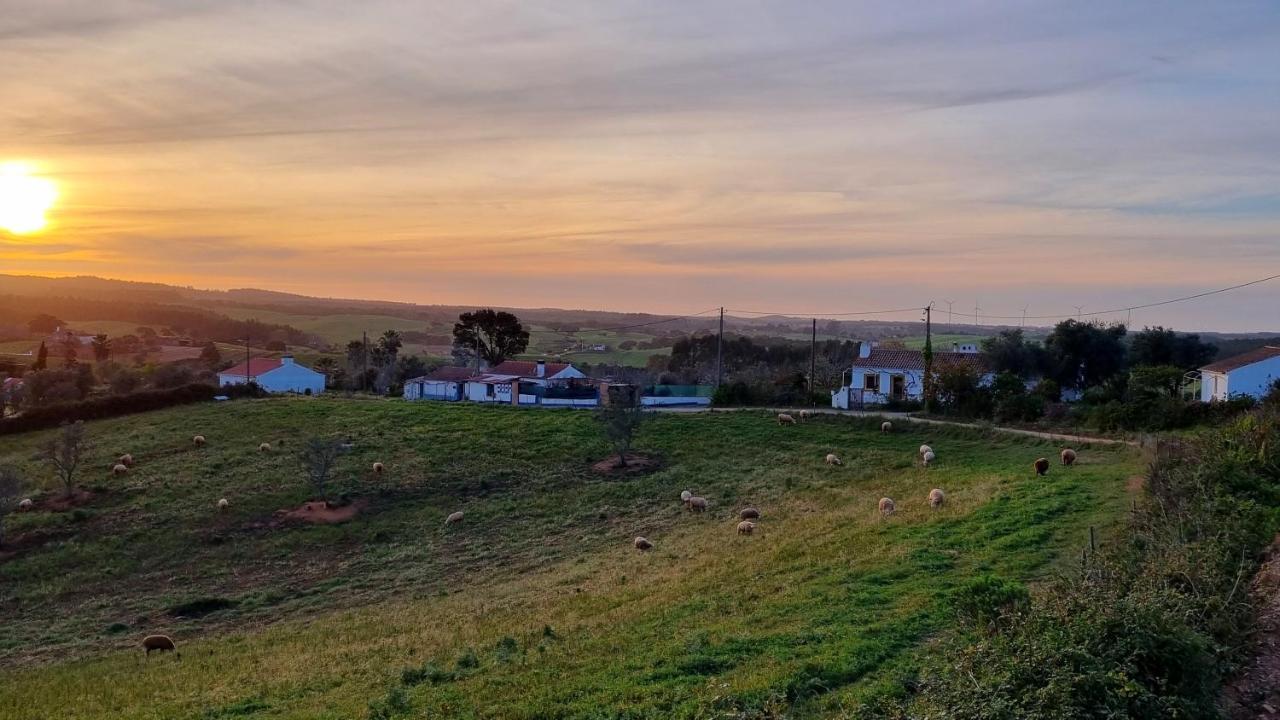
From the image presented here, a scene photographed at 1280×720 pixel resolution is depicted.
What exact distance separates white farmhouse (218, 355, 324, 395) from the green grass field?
90.3ft

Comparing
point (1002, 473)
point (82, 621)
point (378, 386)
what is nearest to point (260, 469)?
point (82, 621)

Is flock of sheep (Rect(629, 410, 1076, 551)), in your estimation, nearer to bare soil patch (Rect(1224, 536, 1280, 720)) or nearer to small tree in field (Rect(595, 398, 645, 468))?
small tree in field (Rect(595, 398, 645, 468))

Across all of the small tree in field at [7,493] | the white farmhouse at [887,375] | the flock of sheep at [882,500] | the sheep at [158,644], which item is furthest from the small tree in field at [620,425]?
the small tree in field at [7,493]

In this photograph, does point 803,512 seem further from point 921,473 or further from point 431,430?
point 431,430

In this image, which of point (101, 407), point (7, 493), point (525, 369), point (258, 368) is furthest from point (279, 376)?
point (7, 493)

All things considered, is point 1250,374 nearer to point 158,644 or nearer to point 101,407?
point 158,644

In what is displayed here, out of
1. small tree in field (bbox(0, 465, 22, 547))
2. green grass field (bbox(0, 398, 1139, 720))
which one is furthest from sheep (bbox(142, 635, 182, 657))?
small tree in field (bbox(0, 465, 22, 547))

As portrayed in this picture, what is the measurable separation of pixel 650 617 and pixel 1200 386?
45.9 meters

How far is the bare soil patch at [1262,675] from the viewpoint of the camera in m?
8.34

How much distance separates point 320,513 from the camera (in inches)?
1309

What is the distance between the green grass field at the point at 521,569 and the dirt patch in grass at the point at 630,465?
2.57ft

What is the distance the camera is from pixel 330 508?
33.8 meters

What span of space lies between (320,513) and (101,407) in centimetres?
3230

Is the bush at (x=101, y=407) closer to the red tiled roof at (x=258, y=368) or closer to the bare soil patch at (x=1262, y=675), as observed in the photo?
the red tiled roof at (x=258, y=368)
